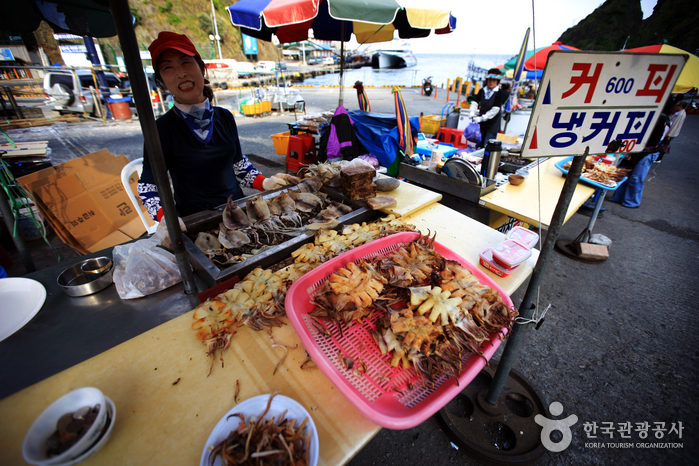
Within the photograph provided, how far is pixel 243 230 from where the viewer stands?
2283 millimetres

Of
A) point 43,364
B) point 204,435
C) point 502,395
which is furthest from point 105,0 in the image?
point 502,395

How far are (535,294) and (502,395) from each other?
1.37 m

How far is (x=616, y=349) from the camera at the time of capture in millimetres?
2994

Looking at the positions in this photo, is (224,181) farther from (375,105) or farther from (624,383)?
(375,105)

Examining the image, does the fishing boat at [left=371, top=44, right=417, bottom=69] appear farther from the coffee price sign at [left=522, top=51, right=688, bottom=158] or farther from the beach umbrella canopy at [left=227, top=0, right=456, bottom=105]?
the coffee price sign at [left=522, top=51, right=688, bottom=158]

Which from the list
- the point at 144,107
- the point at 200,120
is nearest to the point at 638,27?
the point at 200,120

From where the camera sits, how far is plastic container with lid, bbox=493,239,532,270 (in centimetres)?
186

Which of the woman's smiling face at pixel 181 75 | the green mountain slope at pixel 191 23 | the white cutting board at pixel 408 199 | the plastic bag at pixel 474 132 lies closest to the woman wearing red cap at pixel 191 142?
the woman's smiling face at pixel 181 75

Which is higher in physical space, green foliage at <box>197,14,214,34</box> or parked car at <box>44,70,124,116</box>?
green foliage at <box>197,14,214,34</box>

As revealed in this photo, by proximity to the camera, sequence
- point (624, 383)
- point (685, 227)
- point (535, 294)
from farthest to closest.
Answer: point (685, 227) < point (624, 383) < point (535, 294)

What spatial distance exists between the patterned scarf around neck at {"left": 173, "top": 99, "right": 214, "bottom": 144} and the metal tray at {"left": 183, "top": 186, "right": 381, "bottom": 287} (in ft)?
2.39

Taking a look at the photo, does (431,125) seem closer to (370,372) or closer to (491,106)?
(491,106)

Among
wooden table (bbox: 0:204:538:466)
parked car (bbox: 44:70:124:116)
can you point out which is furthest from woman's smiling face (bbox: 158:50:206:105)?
parked car (bbox: 44:70:124:116)

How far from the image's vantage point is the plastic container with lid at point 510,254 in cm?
186
